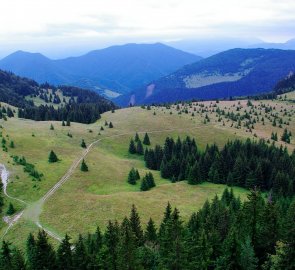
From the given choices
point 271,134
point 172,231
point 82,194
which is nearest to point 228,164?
point 82,194

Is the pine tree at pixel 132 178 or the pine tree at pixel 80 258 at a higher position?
the pine tree at pixel 80 258

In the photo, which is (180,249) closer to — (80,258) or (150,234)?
(80,258)

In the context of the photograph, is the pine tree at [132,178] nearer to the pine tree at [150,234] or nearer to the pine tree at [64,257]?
the pine tree at [150,234]

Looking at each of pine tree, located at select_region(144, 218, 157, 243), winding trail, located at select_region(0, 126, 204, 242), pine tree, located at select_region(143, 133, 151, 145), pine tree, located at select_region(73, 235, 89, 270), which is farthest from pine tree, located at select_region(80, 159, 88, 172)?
pine tree, located at select_region(73, 235, 89, 270)

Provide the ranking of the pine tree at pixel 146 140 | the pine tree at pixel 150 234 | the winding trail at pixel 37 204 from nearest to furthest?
the pine tree at pixel 150 234 → the winding trail at pixel 37 204 → the pine tree at pixel 146 140

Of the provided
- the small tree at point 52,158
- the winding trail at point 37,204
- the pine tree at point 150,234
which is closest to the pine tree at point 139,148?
the winding trail at point 37,204

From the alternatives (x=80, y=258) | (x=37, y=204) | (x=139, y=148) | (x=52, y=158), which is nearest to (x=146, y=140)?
(x=139, y=148)
